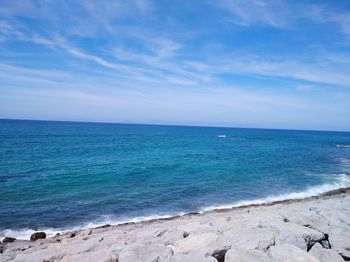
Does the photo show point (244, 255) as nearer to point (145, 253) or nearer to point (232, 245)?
point (232, 245)

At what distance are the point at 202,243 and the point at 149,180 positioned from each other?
1746 cm

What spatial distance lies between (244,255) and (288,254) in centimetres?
106

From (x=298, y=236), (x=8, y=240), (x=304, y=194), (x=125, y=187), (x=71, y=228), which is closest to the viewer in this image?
(x=298, y=236)

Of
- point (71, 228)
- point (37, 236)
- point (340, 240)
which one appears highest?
point (340, 240)

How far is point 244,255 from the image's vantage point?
20.9ft

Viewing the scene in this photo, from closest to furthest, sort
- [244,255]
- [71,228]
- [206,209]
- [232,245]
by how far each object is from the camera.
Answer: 1. [244,255]
2. [232,245]
3. [71,228]
4. [206,209]

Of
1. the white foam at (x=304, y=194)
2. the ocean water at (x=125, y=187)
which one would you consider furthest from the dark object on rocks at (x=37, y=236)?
the white foam at (x=304, y=194)

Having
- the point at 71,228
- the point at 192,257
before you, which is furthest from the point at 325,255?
the point at 71,228

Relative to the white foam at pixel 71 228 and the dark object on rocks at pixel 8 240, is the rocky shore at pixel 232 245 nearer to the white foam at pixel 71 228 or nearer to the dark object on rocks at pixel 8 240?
the dark object on rocks at pixel 8 240

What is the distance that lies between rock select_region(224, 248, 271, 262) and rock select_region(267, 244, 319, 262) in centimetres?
32

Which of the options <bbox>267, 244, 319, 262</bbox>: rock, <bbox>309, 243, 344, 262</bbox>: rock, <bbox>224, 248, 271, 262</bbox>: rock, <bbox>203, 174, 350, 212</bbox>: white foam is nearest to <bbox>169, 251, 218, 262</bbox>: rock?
<bbox>224, 248, 271, 262</bbox>: rock

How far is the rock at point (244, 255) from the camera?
20.4ft

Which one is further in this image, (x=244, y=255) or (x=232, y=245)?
(x=232, y=245)

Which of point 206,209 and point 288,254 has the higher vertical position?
point 288,254
